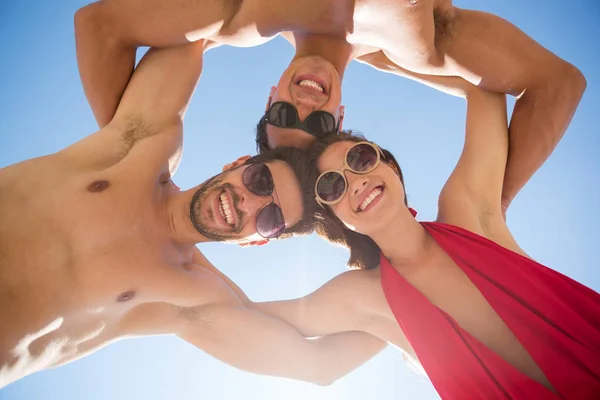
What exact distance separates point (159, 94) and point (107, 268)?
1.12 metres

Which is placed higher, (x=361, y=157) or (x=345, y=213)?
(x=361, y=157)

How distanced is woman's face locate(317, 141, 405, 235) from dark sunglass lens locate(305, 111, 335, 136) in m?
0.53

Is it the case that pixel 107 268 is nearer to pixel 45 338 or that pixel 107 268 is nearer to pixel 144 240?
pixel 144 240

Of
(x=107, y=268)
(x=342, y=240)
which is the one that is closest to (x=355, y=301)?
(x=342, y=240)

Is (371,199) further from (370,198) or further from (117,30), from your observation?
(117,30)

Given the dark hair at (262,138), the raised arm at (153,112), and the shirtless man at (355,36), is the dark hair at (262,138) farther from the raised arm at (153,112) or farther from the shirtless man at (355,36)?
the raised arm at (153,112)

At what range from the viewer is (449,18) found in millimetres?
2600

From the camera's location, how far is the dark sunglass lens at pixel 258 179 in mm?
2291

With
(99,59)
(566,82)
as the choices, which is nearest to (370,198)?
(566,82)

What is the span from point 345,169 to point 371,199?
0.20m

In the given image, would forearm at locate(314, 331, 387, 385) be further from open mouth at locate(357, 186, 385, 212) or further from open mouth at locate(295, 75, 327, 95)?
open mouth at locate(295, 75, 327, 95)

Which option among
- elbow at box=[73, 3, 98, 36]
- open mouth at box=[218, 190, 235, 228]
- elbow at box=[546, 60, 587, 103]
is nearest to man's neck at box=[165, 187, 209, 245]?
open mouth at box=[218, 190, 235, 228]

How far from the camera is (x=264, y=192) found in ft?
7.61

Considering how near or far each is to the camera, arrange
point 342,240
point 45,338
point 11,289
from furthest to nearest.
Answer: point 342,240, point 45,338, point 11,289
